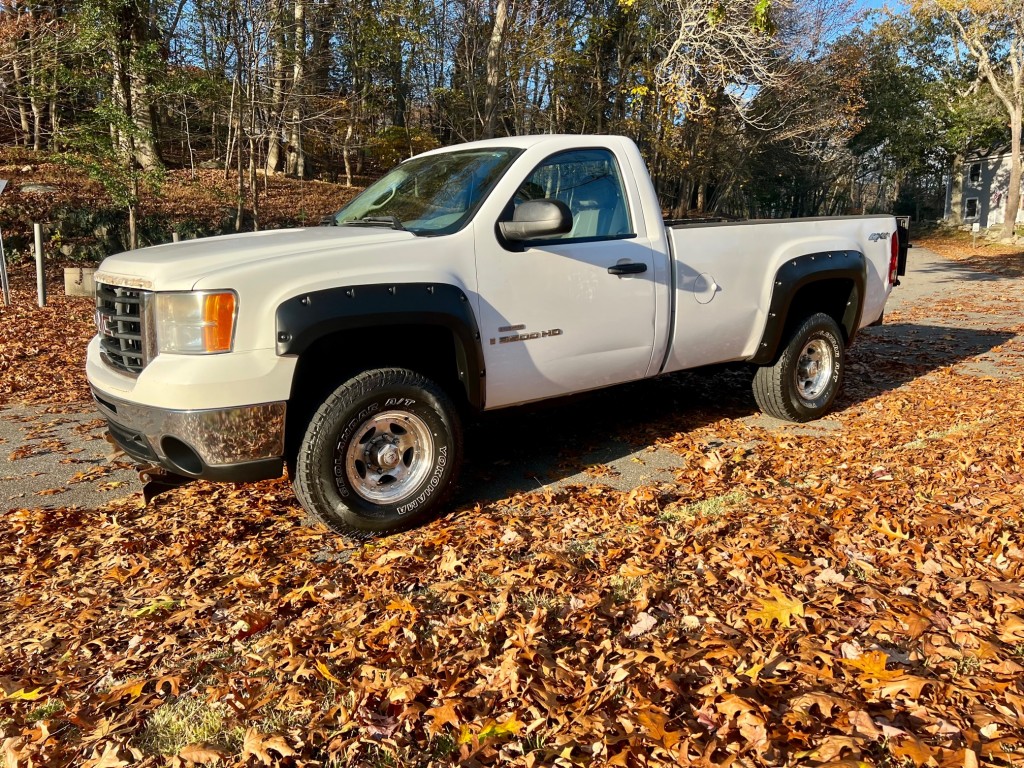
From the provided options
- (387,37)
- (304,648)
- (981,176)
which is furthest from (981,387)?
(981,176)

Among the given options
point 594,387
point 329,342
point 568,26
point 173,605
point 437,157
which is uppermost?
point 568,26

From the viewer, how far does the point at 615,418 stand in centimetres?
628

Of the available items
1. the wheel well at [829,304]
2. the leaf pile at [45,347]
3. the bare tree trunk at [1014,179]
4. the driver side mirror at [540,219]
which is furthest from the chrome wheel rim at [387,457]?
the bare tree trunk at [1014,179]

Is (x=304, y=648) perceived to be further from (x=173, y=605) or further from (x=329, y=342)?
(x=329, y=342)

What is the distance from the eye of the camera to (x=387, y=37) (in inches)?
651

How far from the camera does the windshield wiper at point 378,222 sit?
4.28 metres

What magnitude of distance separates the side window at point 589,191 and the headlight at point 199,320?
2.00 metres

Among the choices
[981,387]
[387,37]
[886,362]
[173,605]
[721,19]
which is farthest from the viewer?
[387,37]

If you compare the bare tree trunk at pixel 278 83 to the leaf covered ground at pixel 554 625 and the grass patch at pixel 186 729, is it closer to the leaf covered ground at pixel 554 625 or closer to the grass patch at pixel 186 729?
the leaf covered ground at pixel 554 625

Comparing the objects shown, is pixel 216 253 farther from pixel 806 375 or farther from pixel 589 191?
pixel 806 375

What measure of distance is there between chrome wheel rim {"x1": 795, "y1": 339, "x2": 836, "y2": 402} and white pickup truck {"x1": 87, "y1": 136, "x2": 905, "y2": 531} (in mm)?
839

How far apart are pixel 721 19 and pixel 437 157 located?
1087 centimetres

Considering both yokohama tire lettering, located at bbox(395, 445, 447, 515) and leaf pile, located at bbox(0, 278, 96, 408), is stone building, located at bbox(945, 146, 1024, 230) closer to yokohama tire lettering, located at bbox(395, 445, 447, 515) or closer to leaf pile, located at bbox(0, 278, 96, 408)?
leaf pile, located at bbox(0, 278, 96, 408)

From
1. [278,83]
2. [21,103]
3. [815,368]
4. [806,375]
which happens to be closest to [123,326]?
[806,375]
